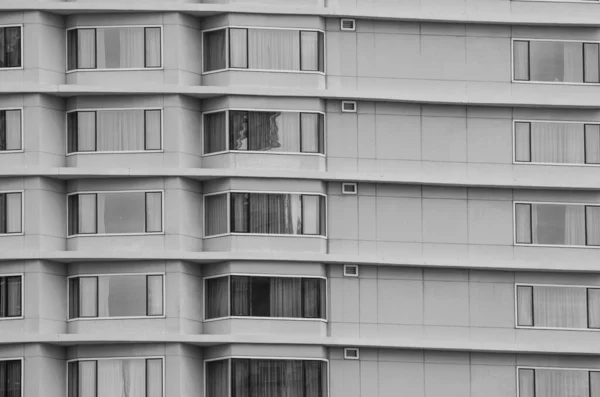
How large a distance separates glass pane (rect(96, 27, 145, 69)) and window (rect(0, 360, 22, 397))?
11131 millimetres

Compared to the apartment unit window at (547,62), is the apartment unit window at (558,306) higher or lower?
Answer: lower

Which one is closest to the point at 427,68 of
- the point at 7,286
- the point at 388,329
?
the point at 388,329

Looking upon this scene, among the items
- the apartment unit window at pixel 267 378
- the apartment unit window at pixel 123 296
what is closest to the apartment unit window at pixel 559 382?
the apartment unit window at pixel 267 378

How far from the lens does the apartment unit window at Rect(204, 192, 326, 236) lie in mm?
87250

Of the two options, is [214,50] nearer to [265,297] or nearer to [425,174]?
[425,174]

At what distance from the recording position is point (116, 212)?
3440 inches

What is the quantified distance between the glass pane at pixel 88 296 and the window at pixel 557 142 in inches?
632

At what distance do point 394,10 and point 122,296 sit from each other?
1437 cm

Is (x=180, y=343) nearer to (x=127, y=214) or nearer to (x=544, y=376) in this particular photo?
(x=127, y=214)

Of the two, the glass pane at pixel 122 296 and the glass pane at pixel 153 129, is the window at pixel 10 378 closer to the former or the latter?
the glass pane at pixel 122 296

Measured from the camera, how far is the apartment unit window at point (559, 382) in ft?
289

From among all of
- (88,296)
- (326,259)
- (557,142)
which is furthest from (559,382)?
(88,296)

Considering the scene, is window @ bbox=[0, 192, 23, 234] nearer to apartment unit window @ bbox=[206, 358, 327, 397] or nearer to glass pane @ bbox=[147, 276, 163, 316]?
glass pane @ bbox=[147, 276, 163, 316]

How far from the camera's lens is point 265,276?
86750mm
